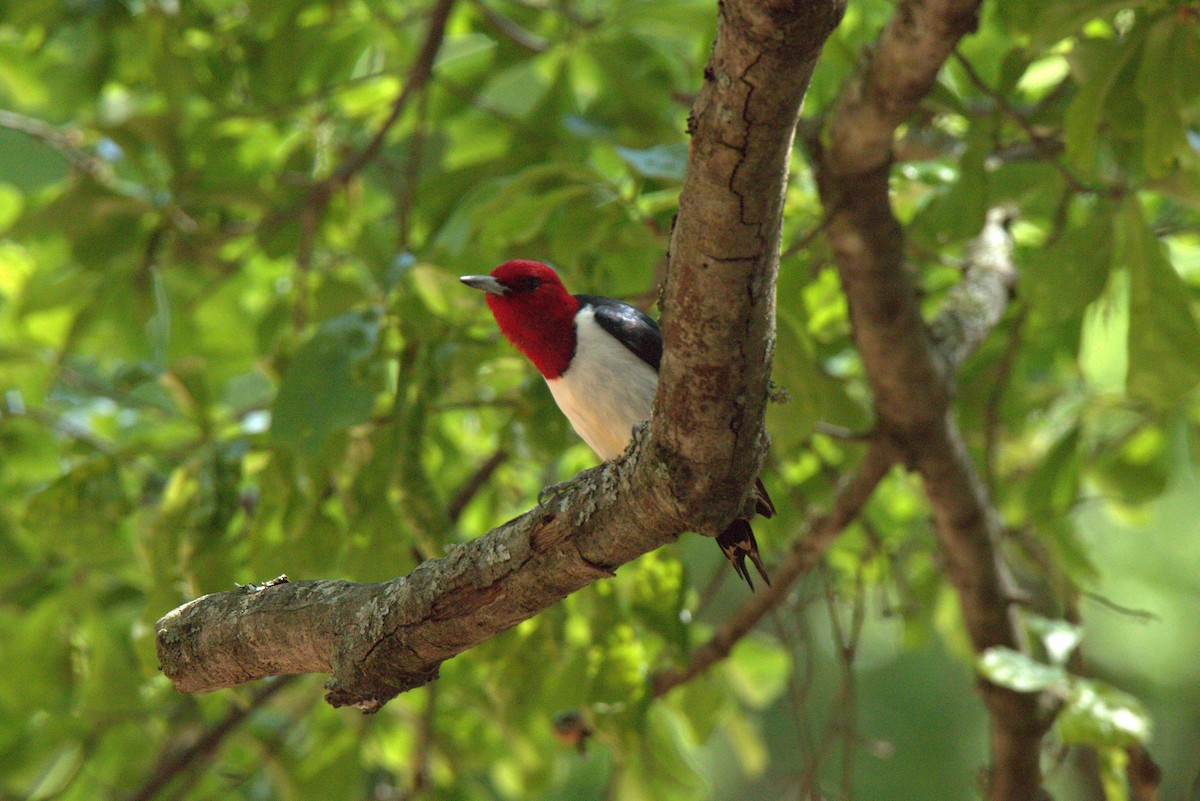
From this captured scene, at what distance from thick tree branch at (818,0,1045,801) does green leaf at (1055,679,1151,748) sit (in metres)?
0.70

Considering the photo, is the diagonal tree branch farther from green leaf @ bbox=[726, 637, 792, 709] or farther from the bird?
green leaf @ bbox=[726, 637, 792, 709]

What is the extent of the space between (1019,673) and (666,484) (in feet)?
5.19

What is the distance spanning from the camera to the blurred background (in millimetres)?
2828

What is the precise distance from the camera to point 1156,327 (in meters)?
2.55

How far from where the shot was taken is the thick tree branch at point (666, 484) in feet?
4.47

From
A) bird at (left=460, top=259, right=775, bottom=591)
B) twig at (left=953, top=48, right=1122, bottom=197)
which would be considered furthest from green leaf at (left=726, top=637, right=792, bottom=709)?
twig at (left=953, top=48, right=1122, bottom=197)

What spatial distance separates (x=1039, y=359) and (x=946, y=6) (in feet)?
7.24

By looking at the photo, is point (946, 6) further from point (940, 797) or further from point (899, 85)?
point (940, 797)

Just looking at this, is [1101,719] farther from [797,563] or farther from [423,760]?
[423,760]

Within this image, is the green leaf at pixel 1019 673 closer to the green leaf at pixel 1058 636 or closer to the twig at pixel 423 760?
the green leaf at pixel 1058 636

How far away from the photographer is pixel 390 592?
78.8 inches

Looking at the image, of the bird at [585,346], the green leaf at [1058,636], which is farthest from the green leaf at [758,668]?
the bird at [585,346]

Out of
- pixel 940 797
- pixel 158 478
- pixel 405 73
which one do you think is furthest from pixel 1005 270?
pixel 940 797

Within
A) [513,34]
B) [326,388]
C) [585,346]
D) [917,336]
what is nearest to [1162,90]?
[917,336]
